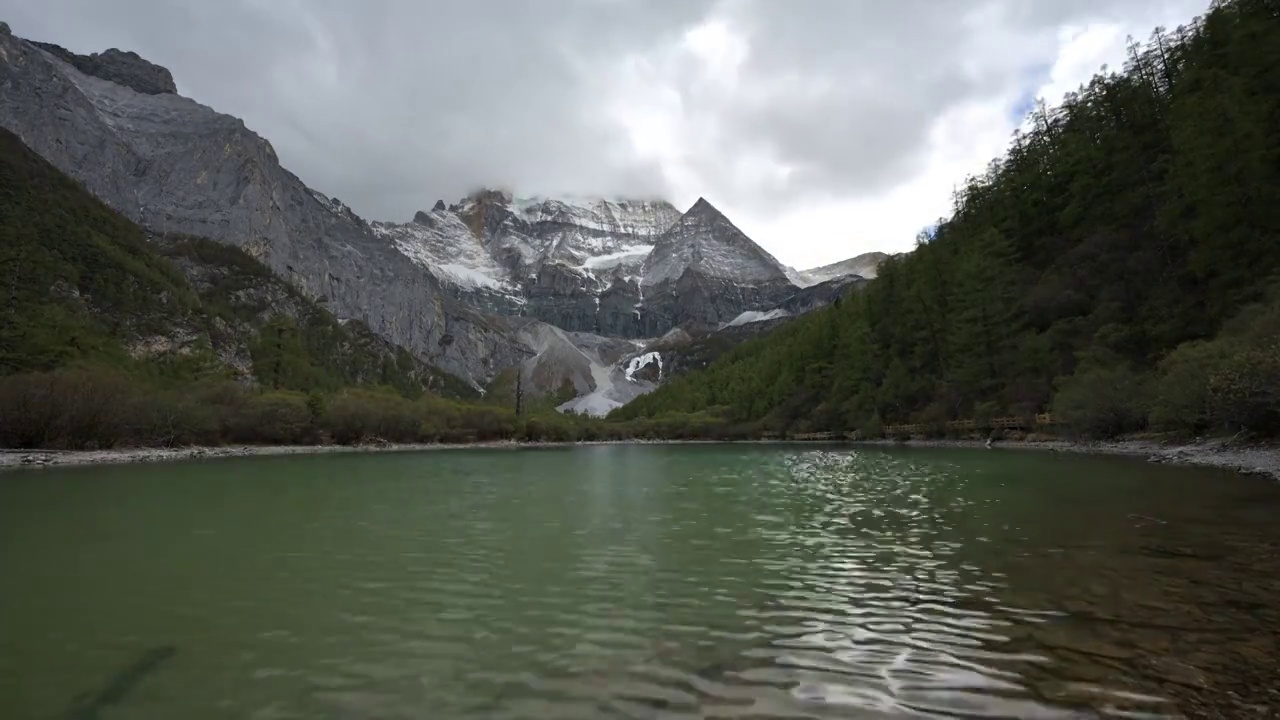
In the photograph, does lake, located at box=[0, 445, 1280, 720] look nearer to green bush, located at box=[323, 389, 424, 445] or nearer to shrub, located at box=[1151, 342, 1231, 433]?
shrub, located at box=[1151, 342, 1231, 433]

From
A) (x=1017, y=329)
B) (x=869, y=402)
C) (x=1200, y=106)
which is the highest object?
(x=1200, y=106)

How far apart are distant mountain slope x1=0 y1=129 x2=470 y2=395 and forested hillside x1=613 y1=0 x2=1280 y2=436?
93937 mm

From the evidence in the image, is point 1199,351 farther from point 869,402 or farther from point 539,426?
point 539,426

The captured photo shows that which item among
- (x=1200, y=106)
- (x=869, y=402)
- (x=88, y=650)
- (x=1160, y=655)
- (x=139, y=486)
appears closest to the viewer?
(x=1160, y=655)

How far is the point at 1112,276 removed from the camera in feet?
200

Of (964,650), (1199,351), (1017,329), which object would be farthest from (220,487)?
(1017,329)

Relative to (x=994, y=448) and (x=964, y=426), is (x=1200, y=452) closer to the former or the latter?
(x=994, y=448)

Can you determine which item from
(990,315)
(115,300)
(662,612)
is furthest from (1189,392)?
(115,300)

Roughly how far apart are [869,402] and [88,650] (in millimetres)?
91514

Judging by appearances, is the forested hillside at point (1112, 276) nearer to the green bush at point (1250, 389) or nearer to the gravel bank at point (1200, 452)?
the green bush at point (1250, 389)

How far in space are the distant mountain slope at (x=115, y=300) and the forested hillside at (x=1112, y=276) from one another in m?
93.9

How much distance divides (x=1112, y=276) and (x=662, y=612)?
66542 mm

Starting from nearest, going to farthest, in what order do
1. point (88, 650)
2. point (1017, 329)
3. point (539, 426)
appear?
point (88, 650) < point (1017, 329) < point (539, 426)

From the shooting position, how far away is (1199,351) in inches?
1389
